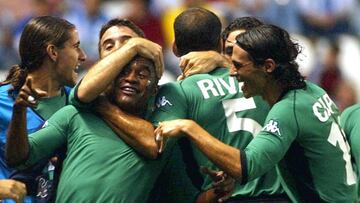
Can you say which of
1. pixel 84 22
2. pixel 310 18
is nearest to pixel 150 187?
pixel 84 22

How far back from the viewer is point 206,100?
632 cm

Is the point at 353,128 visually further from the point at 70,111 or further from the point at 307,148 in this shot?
the point at 70,111

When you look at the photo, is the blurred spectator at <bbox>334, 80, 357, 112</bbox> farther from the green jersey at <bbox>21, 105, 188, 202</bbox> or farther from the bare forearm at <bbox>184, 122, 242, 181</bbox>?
the bare forearm at <bbox>184, 122, 242, 181</bbox>

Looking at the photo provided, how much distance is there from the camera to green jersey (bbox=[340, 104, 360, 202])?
671 cm

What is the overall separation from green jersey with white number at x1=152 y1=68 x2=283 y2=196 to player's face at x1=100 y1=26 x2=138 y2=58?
1.69 feet

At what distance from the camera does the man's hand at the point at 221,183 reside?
5.95 meters

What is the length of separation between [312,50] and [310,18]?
39 centimetres

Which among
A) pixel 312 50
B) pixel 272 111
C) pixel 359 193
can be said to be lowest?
pixel 312 50

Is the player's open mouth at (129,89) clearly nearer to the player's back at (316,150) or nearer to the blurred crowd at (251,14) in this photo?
the player's back at (316,150)

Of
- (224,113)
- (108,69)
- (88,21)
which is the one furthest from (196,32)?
(88,21)

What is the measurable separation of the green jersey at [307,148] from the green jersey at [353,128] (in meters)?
0.40

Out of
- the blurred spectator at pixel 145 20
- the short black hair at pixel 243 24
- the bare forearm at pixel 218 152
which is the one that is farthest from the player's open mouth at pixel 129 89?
the blurred spectator at pixel 145 20

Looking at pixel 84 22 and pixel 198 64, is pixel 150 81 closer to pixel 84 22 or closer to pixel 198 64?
pixel 198 64

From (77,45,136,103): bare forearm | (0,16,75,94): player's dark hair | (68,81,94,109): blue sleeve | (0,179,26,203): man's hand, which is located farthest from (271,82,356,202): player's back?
(0,16,75,94): player's dark hair
